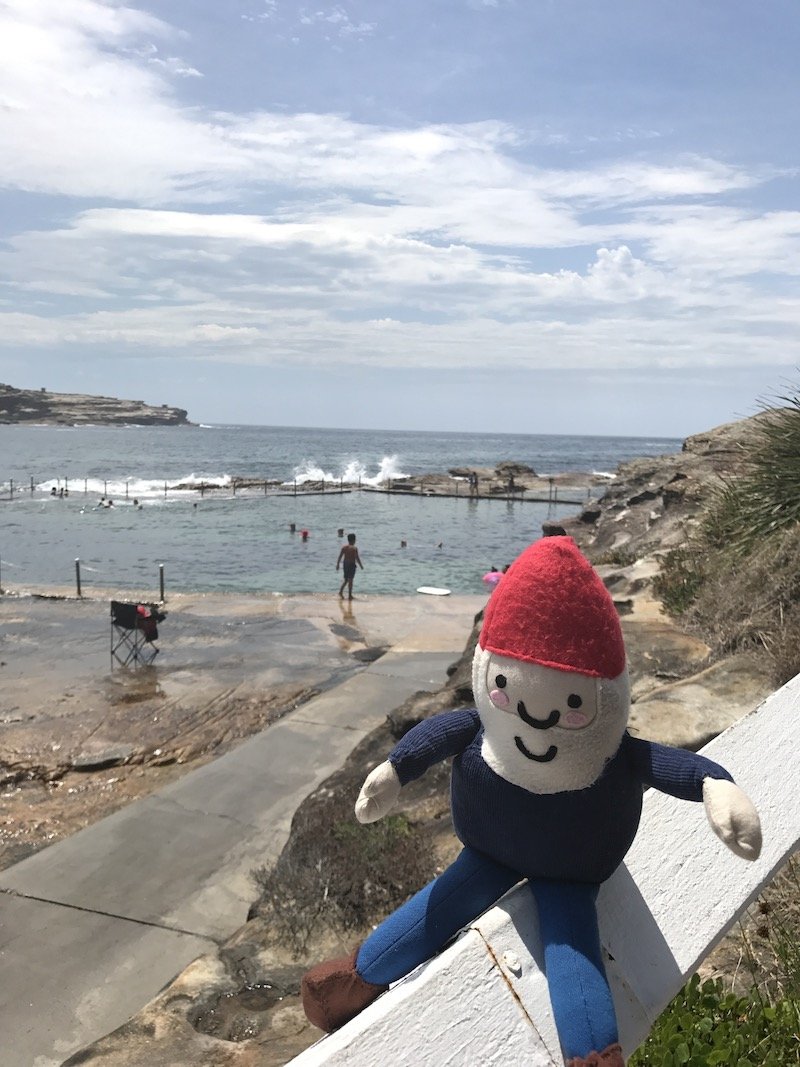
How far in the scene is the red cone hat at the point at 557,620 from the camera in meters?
1.74

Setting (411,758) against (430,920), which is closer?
(430,920)

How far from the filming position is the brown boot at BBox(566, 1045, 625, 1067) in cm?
133

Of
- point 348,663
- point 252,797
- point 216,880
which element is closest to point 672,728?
point 216,880

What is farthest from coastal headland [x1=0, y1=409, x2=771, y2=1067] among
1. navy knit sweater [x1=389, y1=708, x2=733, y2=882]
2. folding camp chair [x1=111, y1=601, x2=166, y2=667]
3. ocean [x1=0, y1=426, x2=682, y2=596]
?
ocean [x1=0, y1=426, x2=682, y2=596]

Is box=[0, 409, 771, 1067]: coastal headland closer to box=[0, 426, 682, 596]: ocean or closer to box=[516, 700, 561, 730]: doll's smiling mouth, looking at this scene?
box=[516, 700, 561, 730]: doll's smiling mouth

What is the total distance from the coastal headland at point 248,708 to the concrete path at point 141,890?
1.30 feet

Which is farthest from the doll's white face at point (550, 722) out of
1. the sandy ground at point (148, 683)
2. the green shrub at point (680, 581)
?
the sandy ground at point (148, 683)

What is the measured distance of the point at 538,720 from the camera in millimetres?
1744

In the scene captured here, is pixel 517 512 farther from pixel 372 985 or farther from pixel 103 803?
pixel 372 985

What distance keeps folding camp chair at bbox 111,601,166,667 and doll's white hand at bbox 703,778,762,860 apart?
1278 centimetres

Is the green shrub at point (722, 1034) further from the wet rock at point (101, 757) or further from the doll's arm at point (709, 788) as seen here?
the wet rock at point (101, 757)

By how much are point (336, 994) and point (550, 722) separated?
28.6 inches

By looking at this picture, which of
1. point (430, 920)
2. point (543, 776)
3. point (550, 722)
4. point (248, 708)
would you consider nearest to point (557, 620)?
point (550, 722)

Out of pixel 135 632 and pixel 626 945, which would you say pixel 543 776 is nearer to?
pixel 626 945
